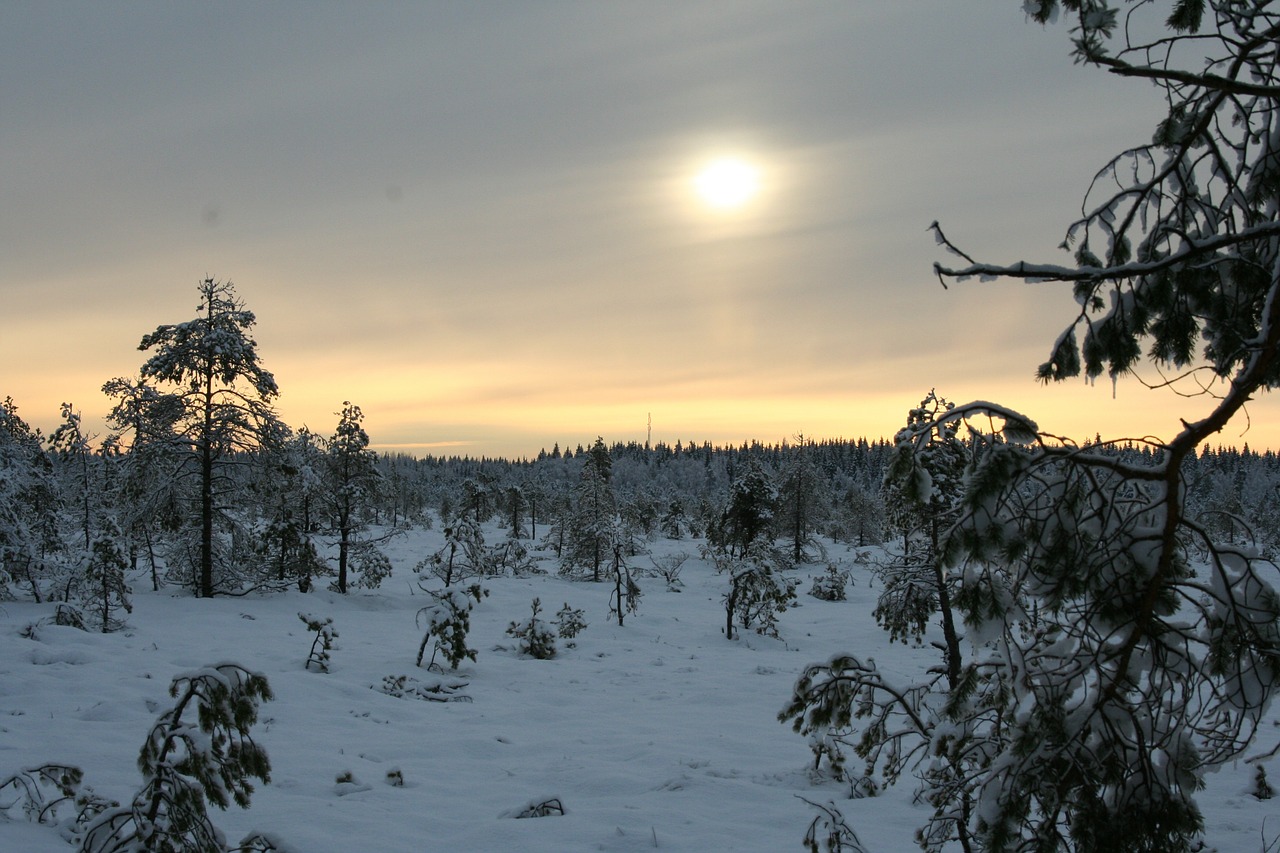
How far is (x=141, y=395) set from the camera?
58.6ft

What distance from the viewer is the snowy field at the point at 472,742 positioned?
20.4 ft

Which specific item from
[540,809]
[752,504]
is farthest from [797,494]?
[540,809]

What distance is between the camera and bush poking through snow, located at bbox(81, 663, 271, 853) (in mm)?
3033

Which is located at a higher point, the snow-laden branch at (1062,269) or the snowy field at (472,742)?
the snow-laden branch at (1062,269)

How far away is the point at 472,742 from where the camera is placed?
30.3 ft

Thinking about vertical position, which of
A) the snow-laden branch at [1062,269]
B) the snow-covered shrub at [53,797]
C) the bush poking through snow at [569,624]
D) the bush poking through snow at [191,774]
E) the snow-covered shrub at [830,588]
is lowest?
the snow-covered shrub at [830,588]

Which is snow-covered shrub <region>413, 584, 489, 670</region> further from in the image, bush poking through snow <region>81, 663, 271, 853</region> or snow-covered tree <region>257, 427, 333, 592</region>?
bush poking through snow <region>81, 663, 271, 853</region>

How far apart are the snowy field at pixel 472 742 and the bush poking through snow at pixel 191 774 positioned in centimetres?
247

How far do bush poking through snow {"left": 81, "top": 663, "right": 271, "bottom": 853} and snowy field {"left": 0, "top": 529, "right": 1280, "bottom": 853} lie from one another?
2.47m

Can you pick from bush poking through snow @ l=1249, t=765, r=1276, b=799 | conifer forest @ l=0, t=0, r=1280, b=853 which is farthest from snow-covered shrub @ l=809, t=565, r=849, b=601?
bush poking through snow @ l=1249, t=765, r=1276, b=799

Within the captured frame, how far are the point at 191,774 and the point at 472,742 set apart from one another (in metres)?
6.31

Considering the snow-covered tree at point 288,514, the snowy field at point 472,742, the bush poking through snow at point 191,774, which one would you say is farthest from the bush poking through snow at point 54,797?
the snow-covered tree at point 288,514

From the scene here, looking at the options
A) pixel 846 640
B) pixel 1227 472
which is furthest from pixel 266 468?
pixel 1227 472

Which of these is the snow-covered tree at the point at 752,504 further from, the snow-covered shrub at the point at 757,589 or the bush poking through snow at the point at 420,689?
the bush poking through snow at the point at 420,689
